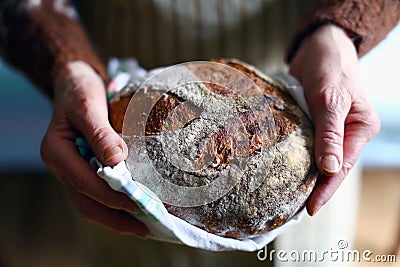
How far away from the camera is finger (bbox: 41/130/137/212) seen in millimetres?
664

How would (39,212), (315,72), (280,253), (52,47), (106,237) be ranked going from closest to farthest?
(315,72)
(52,47)
(280,253)
(106,237)
(39,212)

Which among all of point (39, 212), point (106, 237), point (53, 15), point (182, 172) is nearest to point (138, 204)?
point (182, 172)

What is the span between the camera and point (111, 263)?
3.92 ft

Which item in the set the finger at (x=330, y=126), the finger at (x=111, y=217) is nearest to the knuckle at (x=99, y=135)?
the finger at (x=111, y=217)

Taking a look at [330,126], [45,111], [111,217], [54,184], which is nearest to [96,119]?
[111,217]

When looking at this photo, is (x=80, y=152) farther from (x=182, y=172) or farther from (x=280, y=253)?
(x=280, y=253)

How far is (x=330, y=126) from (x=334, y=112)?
0.02m

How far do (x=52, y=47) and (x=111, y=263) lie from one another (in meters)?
0.52

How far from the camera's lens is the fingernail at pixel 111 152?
638 millimetres

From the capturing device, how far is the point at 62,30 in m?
0.92

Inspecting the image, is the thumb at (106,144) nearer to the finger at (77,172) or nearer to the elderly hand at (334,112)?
the finger at (77,172)

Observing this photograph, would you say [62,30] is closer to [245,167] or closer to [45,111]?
[245,167]

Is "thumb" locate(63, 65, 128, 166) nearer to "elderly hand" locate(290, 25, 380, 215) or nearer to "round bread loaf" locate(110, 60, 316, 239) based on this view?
"round bread loaf" locate(110, 60, 316, 239)

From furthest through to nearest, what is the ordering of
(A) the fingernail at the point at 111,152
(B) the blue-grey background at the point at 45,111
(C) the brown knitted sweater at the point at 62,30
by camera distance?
(B) the blue-grey background at the point at 45,111, (C) the brown knitted sweater at the point at 62,30, (A) the fingernail at the point at 111,152
